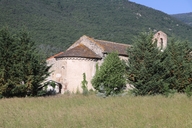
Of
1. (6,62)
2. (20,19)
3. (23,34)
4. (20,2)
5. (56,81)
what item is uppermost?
(20,2)

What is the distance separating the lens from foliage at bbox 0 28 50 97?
66.4 ft

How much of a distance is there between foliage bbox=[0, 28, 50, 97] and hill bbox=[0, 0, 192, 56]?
83.4 ft

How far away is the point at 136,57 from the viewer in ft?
67.1

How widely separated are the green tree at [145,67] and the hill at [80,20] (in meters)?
29.5

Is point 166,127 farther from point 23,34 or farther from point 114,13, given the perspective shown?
point 114,13

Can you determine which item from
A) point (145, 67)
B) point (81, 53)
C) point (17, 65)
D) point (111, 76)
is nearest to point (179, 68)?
point (145, 67)

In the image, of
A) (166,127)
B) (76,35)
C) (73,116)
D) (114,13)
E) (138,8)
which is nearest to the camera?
(166,127)

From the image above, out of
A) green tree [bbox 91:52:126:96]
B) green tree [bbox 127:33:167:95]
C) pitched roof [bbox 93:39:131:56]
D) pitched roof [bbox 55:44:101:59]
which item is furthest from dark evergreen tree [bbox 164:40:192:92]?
pitched roof [bbox 55:44:101:59]

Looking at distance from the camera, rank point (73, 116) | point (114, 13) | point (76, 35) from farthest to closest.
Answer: point (114, 13)
point (76, 35)
point (73, 116)

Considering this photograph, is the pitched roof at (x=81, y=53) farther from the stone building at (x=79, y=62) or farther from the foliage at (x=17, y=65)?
the foliage at (x=17, y=65)

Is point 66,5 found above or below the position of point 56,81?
above

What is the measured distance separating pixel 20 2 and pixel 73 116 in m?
69.0

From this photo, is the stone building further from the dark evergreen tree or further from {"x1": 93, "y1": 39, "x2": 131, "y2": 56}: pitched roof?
the dark evergreen tree

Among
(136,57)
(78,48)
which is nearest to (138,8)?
(78,48)
